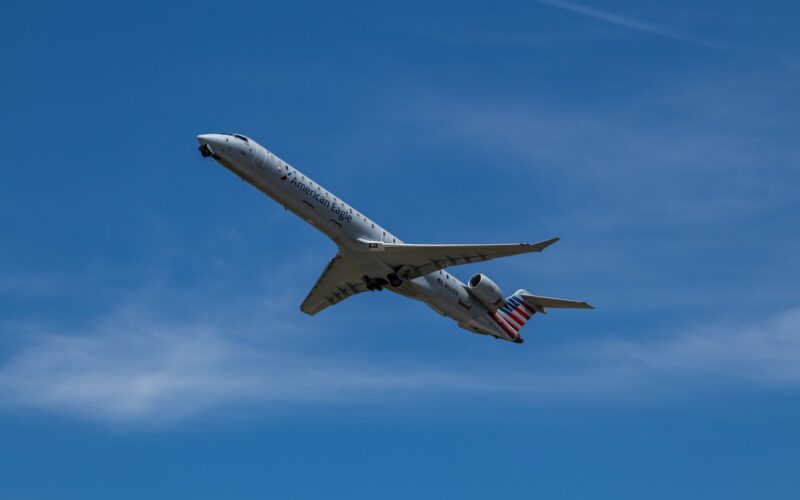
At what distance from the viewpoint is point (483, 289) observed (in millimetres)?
47656

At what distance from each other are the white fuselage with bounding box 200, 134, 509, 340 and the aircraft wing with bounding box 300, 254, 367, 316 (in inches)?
56.9

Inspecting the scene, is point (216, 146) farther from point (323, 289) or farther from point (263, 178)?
point (323, 289)

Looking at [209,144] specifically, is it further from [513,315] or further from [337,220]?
[513,315]

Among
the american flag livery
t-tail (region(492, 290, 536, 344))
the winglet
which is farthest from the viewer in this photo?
t-tail (region(492, 290, 536, 344))

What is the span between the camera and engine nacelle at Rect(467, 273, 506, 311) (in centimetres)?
4766

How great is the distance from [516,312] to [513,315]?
349 millimetres

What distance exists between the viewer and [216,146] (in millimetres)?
41625

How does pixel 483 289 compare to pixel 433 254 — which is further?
pixel 483 289

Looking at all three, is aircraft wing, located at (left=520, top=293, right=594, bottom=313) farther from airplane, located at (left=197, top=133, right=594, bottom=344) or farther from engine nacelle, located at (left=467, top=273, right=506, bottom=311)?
engine nacelle, located at (left=467, top=273, right=506, bottom=311)

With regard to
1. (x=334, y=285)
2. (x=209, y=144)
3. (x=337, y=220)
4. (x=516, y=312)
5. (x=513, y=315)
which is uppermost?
(x=209, y=144)

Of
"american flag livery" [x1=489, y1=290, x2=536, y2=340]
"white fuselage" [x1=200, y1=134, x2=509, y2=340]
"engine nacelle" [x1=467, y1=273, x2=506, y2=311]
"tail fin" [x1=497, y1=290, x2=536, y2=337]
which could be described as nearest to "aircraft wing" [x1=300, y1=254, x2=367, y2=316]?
"white fuselage" [x1=200, y1=134, x2=509, y2=340]

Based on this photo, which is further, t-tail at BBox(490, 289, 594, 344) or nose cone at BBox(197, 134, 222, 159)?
t-tail at BBox(490, 289, 594, 344)

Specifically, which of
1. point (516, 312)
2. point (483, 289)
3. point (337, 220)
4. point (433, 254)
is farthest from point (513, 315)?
point (337, 220)

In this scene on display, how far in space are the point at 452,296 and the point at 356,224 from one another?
5.65 metres
